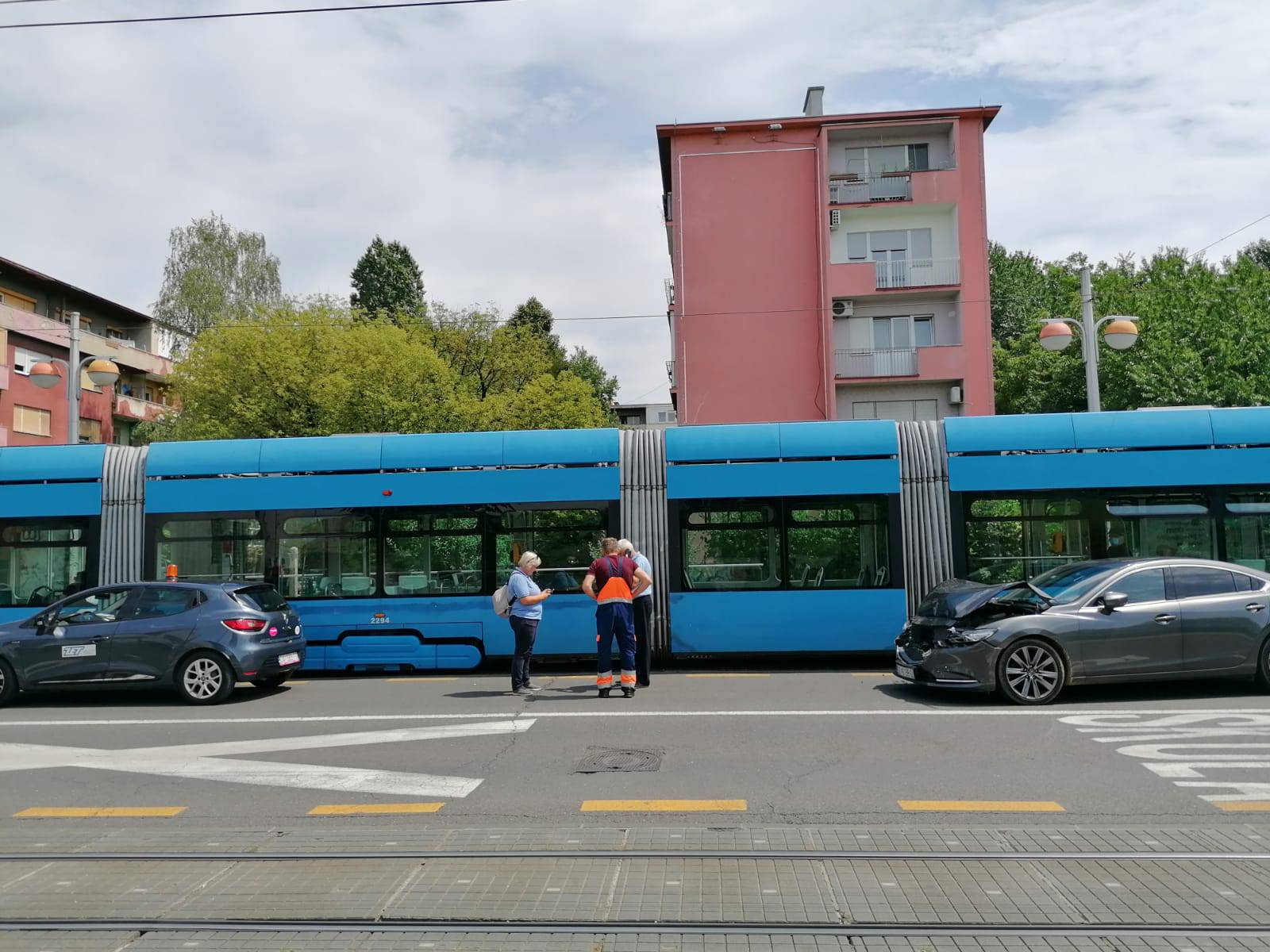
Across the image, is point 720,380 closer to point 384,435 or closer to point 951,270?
point 951,270

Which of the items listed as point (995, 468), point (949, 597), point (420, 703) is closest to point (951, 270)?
point (995, 468)

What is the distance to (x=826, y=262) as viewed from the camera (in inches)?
1357

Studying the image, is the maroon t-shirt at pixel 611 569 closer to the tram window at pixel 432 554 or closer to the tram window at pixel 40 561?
the tram window at pixel 432 554

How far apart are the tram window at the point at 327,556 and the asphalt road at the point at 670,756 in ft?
7.01

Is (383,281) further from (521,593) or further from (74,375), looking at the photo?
(521,593)

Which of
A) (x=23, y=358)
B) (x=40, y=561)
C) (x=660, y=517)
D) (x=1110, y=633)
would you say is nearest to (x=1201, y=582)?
(x=1110, y=633)

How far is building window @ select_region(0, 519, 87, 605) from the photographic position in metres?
14.4

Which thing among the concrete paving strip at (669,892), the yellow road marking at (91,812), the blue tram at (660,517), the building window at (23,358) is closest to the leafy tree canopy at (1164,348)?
the blue tram at (660,517)

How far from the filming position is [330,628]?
1387cm

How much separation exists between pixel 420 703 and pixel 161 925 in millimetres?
6420

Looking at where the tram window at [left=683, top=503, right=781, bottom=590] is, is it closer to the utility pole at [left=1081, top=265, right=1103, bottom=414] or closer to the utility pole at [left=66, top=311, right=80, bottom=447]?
the utility pole at [left=1081, top=265, right=1103, bottom=414]

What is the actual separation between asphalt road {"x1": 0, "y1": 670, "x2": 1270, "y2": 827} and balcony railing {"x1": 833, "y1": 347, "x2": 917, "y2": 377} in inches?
916

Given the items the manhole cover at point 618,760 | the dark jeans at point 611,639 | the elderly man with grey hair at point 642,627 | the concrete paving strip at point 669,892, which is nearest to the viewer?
the concrete paving strip at point 669,892

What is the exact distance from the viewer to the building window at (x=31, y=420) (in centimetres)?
4319
